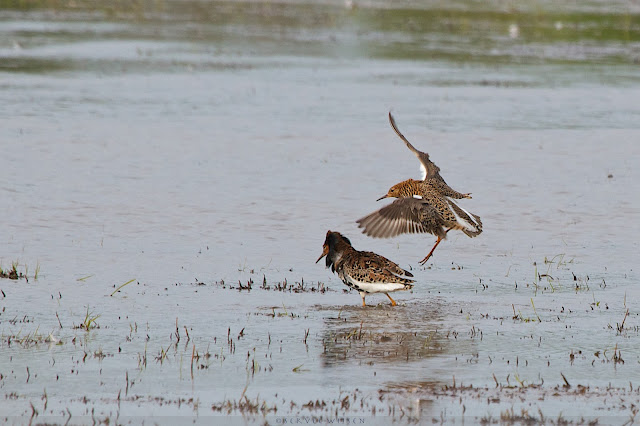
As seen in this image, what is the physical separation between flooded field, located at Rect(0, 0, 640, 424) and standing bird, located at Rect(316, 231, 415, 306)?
226 mm

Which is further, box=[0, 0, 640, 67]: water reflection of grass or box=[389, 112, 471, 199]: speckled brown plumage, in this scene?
box=[0, 0, 640, 67]: water reflection of grass

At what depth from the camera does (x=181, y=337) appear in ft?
28.1

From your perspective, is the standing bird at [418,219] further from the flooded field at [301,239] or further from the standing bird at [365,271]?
the standing bird at [365,271]

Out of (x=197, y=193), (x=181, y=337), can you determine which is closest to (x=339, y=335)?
(x=181, y=337)

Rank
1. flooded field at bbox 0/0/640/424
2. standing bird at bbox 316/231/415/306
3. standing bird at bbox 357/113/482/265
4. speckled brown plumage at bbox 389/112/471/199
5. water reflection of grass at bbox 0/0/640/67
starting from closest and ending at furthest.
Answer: flooded field at bbox 0/0/640/424 < standing bird at bbox 316/231/415/306 < standing bird at bbox 357/113/482/265 < speckled brown plumage at bbox 389/112/471/199 < water reflection of grass at bbox 0/0/640/67

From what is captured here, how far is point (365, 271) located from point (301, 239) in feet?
9.45

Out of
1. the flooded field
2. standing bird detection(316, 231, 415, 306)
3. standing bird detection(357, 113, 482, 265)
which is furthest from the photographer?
standing bird detection(357, 113, 482, 265)

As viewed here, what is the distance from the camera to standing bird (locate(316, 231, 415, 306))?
947 cm

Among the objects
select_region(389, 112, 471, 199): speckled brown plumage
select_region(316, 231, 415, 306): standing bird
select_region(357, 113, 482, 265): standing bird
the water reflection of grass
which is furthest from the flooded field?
the water reflection of grass

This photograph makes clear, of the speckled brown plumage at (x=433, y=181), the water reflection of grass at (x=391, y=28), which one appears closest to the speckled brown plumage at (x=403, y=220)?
the speckled brown plumage at (x=433, y=181)

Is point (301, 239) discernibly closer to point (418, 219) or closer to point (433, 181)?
point (433, 181)

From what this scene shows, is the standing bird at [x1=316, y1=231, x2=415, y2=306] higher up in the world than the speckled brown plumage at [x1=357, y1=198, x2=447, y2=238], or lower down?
lower down

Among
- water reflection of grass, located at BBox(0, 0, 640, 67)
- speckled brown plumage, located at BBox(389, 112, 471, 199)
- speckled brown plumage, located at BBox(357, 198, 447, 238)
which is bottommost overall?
speckled brown plumage, located at BBox(357, 198, 447, 238)

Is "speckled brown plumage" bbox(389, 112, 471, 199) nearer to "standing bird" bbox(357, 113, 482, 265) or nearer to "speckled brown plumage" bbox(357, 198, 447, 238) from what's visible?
"standing bird" bbox(357, 113, 482, 265)
